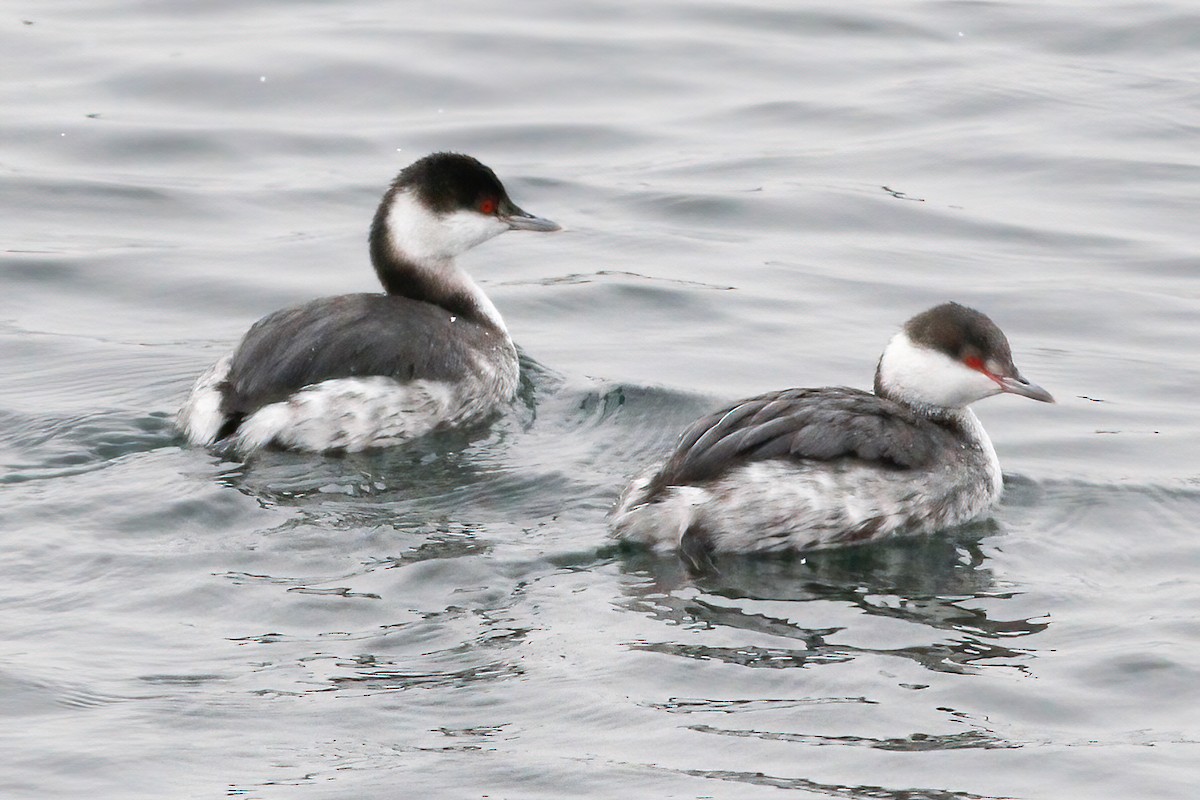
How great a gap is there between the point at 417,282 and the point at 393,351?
0.92 m

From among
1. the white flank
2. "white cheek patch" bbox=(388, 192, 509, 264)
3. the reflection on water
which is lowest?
the reflection on water

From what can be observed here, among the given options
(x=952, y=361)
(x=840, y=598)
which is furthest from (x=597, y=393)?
(x=840, y=598)

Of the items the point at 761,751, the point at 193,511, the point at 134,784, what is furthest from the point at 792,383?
the point at 134,784

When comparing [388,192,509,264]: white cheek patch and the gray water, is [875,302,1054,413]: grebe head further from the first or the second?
[388,192,509,264]: white cheek patch

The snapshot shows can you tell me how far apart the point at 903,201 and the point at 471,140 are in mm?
3129

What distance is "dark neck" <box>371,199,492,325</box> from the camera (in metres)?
9.89

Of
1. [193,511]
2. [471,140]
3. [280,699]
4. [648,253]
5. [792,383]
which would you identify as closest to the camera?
[280,699]

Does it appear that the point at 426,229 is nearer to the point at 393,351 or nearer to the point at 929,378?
the point at 393,351

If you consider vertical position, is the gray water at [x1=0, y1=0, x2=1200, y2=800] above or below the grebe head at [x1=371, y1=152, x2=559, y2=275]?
below

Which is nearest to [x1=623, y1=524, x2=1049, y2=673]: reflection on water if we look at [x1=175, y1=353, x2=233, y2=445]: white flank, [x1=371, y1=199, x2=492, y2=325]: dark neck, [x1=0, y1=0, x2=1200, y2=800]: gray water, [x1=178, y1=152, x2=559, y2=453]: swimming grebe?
[x1=0, y1=0, x2=1200, y2=800]: gray water

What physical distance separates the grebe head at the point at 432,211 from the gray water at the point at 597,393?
0.83m

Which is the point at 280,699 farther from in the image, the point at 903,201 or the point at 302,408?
the point at 903,201

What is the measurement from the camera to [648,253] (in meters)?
12.3

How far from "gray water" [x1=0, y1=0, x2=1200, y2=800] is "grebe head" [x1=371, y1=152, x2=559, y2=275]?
0.83m
